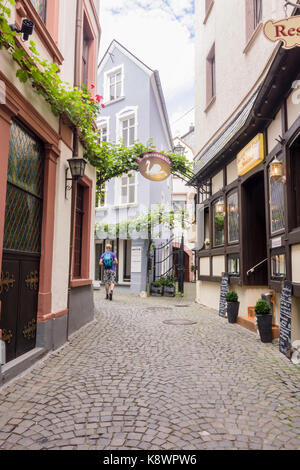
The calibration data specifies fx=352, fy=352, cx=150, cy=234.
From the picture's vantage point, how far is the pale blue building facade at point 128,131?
15.3 metres

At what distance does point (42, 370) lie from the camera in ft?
14.2

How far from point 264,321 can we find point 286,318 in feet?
2.25

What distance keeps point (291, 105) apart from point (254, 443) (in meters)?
4.66

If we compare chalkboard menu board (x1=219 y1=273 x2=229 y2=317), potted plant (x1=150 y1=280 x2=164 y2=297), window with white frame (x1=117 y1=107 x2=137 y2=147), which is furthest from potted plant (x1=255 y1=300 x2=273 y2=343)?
window with white frame (x1=117 y1=107 x2=137 y2=147)

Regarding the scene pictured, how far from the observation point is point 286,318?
17.0ft

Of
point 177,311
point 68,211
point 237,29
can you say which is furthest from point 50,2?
point 177,311

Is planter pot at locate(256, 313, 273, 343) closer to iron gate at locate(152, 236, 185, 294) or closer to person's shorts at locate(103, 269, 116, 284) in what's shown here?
person's shorts at locate(103, 269, 116, 284)

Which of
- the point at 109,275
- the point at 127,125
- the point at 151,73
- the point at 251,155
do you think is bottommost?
the point at 109,275

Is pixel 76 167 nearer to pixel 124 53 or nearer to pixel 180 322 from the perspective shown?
pixel 180 322

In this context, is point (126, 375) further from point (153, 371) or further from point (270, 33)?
point (270, 33)

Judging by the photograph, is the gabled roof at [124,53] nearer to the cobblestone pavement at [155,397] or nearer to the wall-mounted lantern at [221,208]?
the wall-mounted lantern at [221,208]

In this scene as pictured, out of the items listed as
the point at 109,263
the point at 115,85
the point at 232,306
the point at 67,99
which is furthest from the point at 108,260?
the point at 115,85

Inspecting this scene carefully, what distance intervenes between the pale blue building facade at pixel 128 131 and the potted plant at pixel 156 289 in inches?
25.4

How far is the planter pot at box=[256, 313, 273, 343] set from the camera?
19.0 ft
